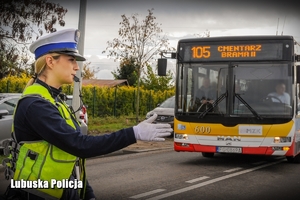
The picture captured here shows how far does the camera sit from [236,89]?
1148 centimetres

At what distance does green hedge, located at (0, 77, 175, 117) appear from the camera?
23.4 m

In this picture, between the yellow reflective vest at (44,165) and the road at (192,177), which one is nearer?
the yellow reflective vest at (44,165)

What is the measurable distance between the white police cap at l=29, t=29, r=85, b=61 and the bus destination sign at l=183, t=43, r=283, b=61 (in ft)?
29.4

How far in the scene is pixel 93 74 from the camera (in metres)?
72.0

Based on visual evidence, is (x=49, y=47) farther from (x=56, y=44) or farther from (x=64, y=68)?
(x=64, y=68)

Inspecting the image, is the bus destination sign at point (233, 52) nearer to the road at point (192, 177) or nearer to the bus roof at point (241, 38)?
the bus roof at point (241, 38)

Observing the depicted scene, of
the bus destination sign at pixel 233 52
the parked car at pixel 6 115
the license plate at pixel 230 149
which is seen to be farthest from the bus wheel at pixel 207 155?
the parked car at pixel 6 115

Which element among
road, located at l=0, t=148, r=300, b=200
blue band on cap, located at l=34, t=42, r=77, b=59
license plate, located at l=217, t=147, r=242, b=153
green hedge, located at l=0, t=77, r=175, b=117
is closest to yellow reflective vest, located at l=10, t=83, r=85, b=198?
blue band on cap, located at l=34, t=42, r=77, b=59

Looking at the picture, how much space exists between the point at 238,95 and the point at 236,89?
0.15 meters

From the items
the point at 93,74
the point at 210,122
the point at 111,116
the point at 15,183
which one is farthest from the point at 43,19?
the point at 93,74

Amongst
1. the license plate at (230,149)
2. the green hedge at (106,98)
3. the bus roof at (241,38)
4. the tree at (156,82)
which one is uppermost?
the tree at (156,82)

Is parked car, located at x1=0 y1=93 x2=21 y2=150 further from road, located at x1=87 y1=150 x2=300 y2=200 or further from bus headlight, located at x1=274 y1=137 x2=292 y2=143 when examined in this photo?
bus headlight, located at x1=274 y1=137 x2=292 y2=143

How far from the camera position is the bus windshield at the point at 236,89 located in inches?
442

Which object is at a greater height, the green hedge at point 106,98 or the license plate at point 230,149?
the green hedge at point 106,98
